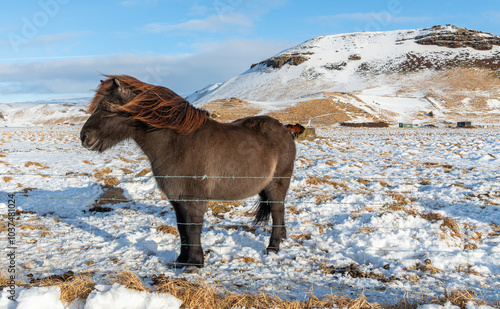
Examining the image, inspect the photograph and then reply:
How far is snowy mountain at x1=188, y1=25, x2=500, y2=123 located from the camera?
63.8m

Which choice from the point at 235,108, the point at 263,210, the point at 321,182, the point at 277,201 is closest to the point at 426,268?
the point at 277,201

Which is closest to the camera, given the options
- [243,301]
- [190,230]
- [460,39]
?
[243,301]

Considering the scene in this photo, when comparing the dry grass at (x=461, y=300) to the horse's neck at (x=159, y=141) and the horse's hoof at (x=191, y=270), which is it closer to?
the horse's hoof at (x=191, y=270)

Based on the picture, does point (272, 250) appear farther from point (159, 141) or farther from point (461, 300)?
point (461, 300)

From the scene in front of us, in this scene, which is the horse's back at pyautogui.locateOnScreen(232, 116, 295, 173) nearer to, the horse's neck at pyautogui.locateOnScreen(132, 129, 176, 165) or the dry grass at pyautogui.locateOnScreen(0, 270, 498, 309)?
the horse's neck at pyautogui.locateOnScreen(132, 129, 176, 165)

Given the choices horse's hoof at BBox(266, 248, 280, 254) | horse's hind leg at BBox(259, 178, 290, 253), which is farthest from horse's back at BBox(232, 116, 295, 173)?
horse's hoof at BBox(266, 248, 280, 254)

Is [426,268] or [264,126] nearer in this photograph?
[426,268]

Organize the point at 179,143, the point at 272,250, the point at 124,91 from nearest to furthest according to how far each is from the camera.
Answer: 1. the point at 124,91
2. the point at 179,143
3. the point at 272,250

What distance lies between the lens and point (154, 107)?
13.8 ft

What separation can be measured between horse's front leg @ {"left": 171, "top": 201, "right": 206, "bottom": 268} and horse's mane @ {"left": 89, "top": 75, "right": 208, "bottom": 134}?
1.05 meters

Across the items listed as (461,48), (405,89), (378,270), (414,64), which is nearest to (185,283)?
(378,270)

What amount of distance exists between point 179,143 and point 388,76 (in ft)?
345

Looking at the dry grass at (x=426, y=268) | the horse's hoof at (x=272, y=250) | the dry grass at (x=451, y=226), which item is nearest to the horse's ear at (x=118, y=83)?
the horse's hoof at (x=272, y=250)

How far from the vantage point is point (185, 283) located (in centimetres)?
351
